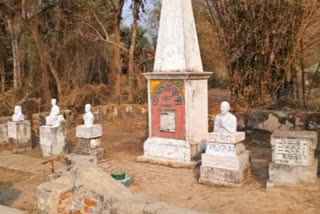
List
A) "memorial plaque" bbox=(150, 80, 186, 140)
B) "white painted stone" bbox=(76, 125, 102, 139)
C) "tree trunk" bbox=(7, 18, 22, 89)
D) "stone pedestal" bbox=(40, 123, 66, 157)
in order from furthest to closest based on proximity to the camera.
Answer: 1. "tree trunk" bbox=(7, 18, 22, 89)
2. "stone pedestal" bbox=(40, 123, 66, 157)
3. "white painted stone" bbox=(76, 125, 102, 139)
4. "memorial plaque" bbox=(150, 80, 186, 140)

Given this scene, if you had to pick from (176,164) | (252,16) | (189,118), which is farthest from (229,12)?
(176,164)

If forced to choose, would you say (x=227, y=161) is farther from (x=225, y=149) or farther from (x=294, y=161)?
(x=294, y=161)

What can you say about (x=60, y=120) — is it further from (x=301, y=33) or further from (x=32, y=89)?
(x=301, y=33)

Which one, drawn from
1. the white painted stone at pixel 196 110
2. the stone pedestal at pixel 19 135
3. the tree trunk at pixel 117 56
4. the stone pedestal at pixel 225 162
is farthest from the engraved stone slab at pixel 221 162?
the tree trunk at pixel 117 56

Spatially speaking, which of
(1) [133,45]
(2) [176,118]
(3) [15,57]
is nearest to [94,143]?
(2) [176,118]

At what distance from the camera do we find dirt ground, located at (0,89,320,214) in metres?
6.06

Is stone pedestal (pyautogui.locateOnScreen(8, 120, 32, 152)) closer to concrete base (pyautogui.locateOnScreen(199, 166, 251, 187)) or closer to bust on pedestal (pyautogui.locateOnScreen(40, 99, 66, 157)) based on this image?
bust on pedestal (pyautogui.locateOnScreen(40, 99, 66, 157))

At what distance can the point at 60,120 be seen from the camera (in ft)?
33.2

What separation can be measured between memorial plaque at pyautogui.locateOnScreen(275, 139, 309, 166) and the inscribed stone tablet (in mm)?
2674

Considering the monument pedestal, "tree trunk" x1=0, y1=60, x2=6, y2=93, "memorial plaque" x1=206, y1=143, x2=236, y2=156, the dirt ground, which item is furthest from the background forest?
"memorial plaque" x1=206, y1=143, x2=236, y2=156

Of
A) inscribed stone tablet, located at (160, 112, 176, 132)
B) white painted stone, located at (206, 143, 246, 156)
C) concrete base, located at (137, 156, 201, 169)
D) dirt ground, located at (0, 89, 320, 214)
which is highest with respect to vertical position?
inscribed stone tablet, located at (160, 112, 176, 132)

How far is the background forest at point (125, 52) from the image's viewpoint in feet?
39.4

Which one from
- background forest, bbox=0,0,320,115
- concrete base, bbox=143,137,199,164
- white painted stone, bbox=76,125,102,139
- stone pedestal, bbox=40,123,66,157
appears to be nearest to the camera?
concrete base, bbox=143,137,199,164

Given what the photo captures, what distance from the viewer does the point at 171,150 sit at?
891 cm
